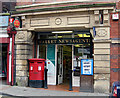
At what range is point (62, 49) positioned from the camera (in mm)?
12734

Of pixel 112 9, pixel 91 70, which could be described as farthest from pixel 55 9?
pixel 91 70

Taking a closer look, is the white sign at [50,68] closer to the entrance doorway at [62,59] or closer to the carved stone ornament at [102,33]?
the entrance doorway at [62,59]

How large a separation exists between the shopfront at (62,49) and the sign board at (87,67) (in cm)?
103

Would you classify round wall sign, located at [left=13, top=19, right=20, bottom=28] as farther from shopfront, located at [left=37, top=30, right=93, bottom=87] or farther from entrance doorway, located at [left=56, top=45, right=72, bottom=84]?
entrance doorway, located at [left=56, top=45, right=72, bottom=84]

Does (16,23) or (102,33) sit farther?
(16,23)

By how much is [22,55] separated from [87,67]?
13.1ft

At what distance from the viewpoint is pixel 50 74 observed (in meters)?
12.0

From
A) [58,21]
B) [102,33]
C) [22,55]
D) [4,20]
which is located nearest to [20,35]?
[22,55]

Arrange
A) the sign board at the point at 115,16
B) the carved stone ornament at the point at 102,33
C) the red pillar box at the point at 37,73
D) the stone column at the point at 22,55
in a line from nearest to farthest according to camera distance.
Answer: the sign board at the point at 115,16, the carved stone ornament at the point at 102,33, the red pillar box at the point at 37,73, the stone column at the point at 22,55

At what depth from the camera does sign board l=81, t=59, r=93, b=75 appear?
9938 millimetres

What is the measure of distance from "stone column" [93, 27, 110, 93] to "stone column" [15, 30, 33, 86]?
4131 millimetres

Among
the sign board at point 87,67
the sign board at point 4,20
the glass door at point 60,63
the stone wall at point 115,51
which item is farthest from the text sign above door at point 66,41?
the sign board at point 4,20

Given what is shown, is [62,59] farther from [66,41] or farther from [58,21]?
[58,21]

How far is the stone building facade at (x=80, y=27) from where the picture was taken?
966cm
